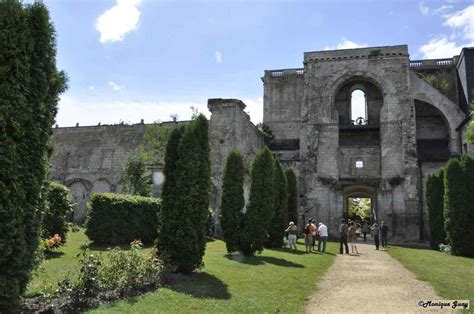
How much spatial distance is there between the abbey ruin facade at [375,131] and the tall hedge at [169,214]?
49.1 feet

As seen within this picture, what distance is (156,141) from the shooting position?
36000 millimetres

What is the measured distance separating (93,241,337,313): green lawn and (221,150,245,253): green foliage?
45.1 inches

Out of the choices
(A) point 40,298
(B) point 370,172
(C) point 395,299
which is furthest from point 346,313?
(B) point 370,172

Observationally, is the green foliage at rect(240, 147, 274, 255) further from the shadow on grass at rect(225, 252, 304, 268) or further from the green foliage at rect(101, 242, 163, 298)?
the green foliage at rect(101, 242, 163, 298)

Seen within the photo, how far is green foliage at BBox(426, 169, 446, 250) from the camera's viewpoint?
21109 mm

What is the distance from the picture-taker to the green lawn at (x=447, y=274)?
9070 mm

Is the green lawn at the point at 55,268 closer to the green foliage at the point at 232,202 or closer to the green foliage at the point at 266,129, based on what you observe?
the green foliage at the point at 232,202

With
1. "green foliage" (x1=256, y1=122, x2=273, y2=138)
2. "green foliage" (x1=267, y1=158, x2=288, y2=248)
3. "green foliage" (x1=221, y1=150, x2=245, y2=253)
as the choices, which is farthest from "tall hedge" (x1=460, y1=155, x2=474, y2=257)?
"green foliage" (x1=256, y1=122, x2=273, y2=138)

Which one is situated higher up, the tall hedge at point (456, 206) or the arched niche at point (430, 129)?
the arched niche at point (430, 129)

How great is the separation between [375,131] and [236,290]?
27813 millimetres

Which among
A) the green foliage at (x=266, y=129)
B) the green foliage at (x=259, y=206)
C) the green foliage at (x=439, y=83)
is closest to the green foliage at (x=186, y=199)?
the green foliage at (x=259, y=206)

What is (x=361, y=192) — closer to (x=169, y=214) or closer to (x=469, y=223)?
(x=469, y=223)

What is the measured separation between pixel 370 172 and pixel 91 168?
26263mm

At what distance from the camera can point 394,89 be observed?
31312 mm
